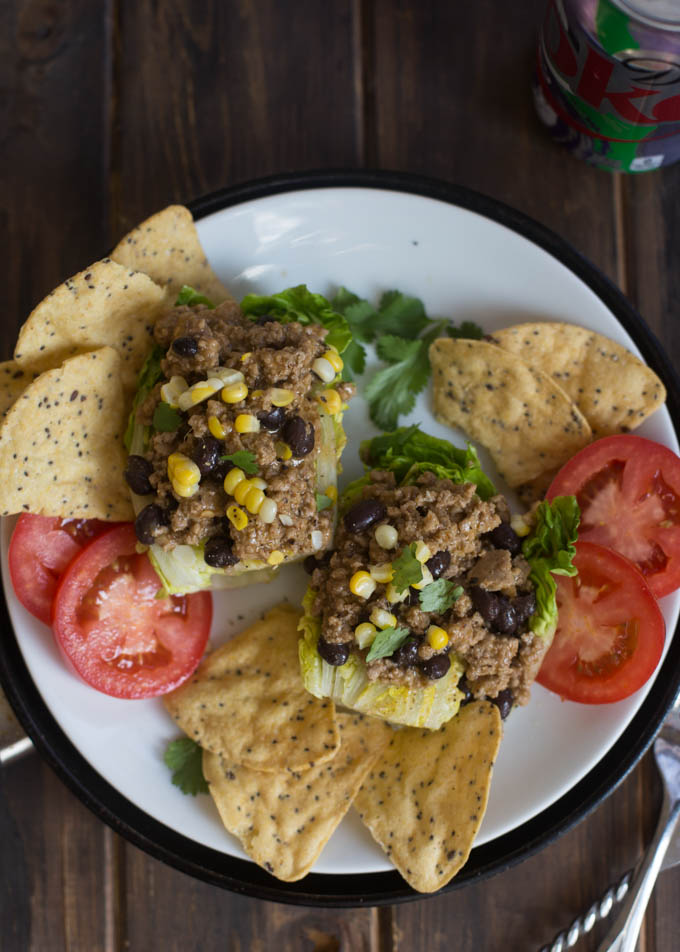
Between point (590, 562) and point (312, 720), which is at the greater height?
point (590, 562)

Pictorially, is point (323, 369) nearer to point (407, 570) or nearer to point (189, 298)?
point (189, 298)

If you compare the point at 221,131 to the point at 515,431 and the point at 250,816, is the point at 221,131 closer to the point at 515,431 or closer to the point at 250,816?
the point at 515,431

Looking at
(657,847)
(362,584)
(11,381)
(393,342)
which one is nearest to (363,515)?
(362,584)

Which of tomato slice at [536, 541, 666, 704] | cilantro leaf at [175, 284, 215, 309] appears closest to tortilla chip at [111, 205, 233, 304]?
cilantro leaf at [175, 284, 215, 309]

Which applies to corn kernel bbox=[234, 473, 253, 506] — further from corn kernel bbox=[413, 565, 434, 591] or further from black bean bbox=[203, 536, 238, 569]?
corn kernel bbox=[413, 565, 434, 591]

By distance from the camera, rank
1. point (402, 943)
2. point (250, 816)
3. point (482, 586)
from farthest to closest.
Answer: point (402, 943)
point (250, 816)
point (482, 586)

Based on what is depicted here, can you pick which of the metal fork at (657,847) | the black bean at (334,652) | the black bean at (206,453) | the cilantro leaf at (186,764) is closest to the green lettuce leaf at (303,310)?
the black bean at (206,453)

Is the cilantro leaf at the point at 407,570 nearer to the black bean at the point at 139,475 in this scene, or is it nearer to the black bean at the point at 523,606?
the black bean at the point at 523,606

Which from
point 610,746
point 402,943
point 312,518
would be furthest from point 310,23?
point 402,943
